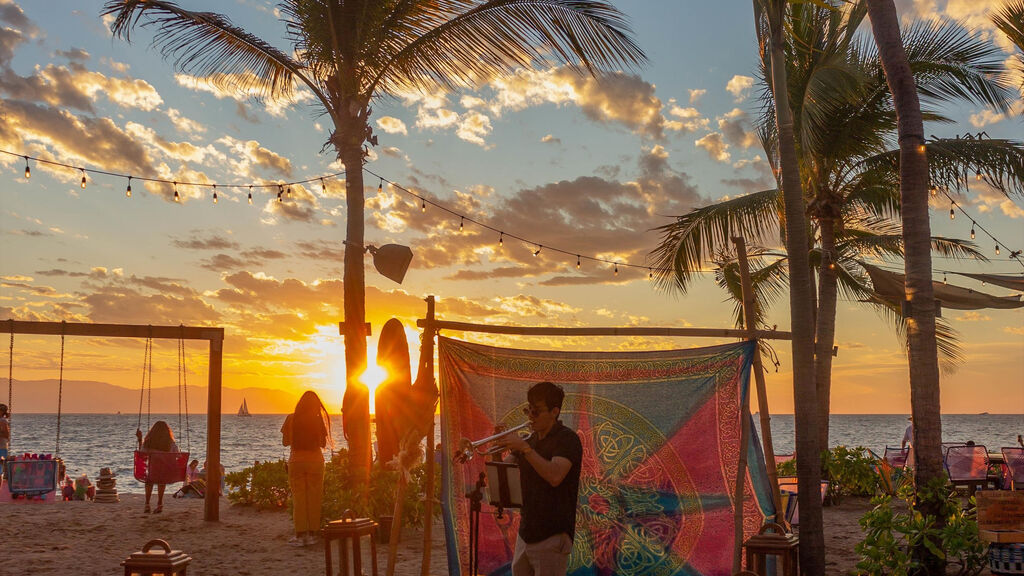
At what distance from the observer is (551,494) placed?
16.9ft

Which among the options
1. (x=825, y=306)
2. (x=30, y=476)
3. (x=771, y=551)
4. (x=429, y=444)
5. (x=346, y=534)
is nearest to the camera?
(x=346, y=534)

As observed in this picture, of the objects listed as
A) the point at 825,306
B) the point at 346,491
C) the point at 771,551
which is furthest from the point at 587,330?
the point at 825,306

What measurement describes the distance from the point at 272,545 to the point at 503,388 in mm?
5208

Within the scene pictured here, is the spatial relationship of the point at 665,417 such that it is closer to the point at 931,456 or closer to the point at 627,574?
the point at 627,574

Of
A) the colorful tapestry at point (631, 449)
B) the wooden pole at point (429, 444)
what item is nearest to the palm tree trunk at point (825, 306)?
the colorful tapestry at point (631, 449)

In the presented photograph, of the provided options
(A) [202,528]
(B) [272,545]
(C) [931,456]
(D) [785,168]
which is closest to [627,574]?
(C) [931,456]

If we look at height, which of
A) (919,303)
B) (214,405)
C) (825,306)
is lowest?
(214,405)

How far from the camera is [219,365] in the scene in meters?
14.2

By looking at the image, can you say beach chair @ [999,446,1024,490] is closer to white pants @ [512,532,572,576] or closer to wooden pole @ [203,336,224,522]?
white pants @ [512,532,572,576]

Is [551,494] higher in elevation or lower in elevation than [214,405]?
lower

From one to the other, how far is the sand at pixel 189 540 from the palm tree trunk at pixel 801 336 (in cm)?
155

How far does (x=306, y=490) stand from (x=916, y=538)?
7298mm

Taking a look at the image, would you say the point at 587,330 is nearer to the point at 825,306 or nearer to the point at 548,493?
the point at 548,493

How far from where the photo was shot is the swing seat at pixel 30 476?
15.5 metres
